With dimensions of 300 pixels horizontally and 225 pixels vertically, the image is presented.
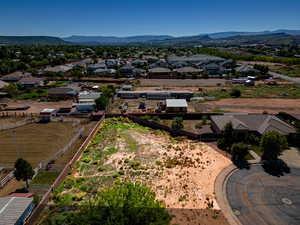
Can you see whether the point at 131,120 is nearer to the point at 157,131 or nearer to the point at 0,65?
the point at 157,131

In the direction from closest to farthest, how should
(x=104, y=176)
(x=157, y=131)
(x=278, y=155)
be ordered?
(x=104, y=176) < (x=278, y=155) < (x=157, y=131)

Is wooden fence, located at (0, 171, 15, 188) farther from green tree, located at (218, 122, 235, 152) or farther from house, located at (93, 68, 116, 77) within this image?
house, located at (93, 68, 116, 77)

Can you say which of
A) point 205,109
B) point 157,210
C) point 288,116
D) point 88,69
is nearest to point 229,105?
point 205,109

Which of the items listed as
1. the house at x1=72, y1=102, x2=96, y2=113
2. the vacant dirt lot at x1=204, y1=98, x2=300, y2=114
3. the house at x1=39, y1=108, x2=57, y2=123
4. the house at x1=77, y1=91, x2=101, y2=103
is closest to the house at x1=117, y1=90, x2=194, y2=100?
the vacant dirt lot at x1=204, y1=98, x2=300, y2=114

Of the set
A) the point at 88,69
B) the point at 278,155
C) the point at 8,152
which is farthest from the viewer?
the point at 88,69

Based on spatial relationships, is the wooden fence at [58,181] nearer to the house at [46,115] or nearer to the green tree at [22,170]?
the green tree at [22,170]

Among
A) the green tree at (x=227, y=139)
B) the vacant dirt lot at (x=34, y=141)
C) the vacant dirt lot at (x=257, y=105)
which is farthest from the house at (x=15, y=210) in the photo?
Result: the vacant dirt lot at (x=257, y=105)

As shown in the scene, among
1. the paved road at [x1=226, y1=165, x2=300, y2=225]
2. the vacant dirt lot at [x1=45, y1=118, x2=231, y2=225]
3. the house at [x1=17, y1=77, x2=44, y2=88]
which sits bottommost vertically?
the paved road at [x1=226, y1=165, x2=300, y2=225]
